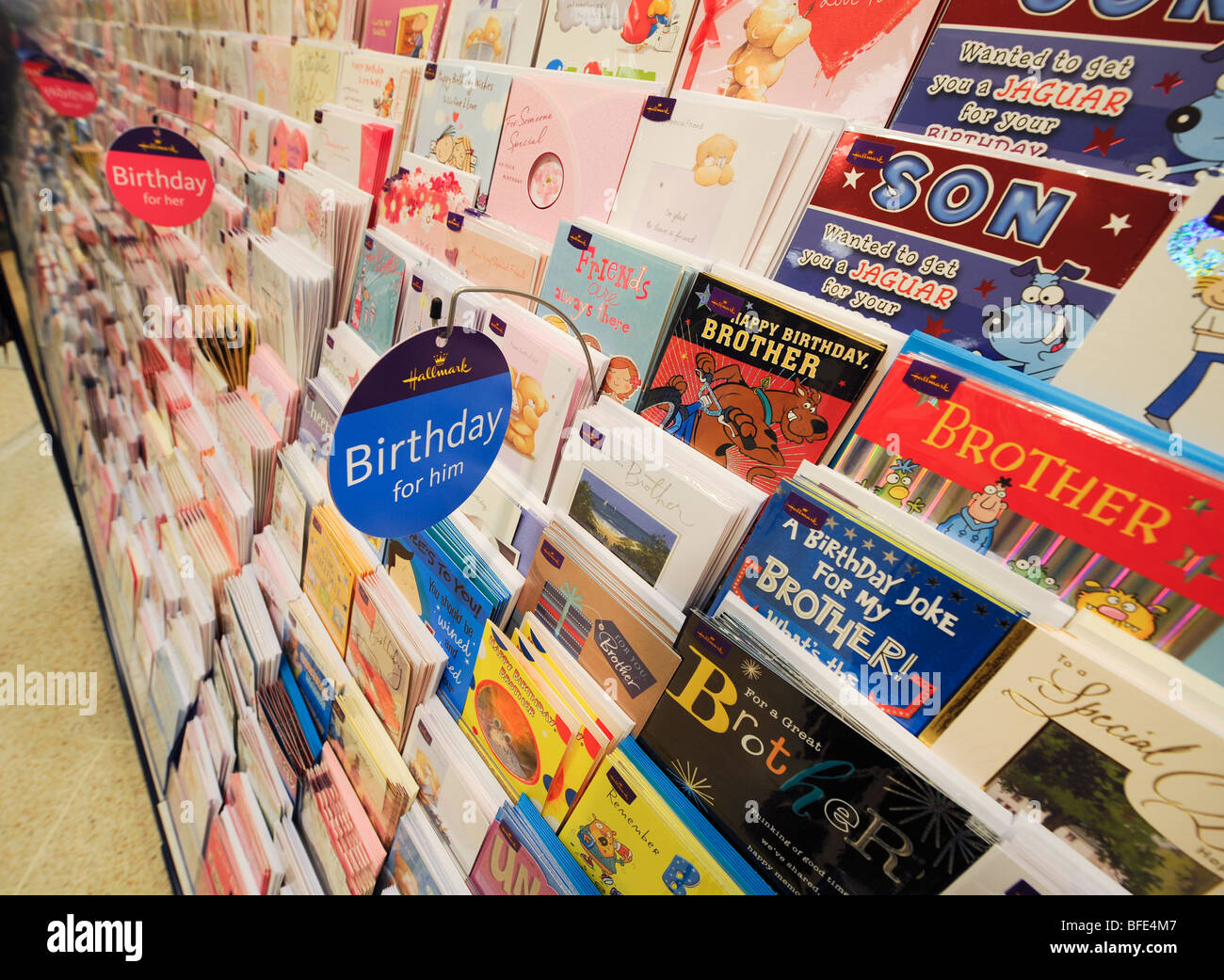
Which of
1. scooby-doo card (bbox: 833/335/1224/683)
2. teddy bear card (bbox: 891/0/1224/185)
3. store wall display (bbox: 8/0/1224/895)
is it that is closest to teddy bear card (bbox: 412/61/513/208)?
store wall display (bbox: 8/0/1224/895)

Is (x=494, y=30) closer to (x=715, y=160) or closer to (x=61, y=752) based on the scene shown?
(x=715, y=160)

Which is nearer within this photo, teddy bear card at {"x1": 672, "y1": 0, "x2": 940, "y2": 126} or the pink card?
teddy bear card at {"x1": 672, "y1": 0, "x2": 940, "y2": 126}

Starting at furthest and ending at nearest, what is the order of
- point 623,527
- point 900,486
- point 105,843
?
1. point 105,843
2. point 623,527
3. point 900,486

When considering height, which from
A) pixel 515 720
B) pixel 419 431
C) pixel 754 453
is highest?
pixel 754 453

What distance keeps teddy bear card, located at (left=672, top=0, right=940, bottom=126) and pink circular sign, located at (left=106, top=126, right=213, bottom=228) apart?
5.37 ft

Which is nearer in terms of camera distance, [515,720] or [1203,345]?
[1203,345]

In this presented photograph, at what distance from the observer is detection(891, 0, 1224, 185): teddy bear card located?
1.38 ft

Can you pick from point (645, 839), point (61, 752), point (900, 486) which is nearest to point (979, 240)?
point (900, 486)

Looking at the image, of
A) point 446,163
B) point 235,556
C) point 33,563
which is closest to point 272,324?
point 446,163

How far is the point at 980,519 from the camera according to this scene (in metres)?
0.49

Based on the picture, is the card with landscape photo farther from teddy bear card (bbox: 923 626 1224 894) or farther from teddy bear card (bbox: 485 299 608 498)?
teddy bear card (bbox: 923 626 1224 894)
